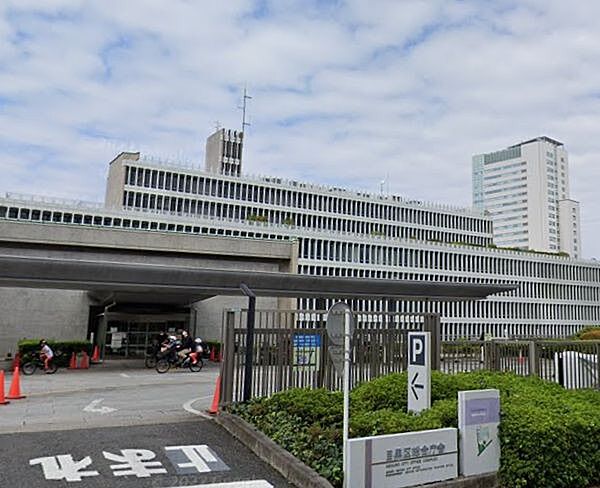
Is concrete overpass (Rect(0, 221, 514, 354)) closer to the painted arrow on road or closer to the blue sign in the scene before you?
Result: the blue sign

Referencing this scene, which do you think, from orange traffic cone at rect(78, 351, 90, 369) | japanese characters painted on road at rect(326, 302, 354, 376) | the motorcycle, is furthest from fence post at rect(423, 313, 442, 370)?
orange traffic cone at rect(78, 351, 90, 369)

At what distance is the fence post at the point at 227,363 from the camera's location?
1071 cm

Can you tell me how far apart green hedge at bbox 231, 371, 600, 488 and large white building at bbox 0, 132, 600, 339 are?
4227 cm

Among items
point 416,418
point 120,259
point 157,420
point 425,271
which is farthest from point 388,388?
point 425,271

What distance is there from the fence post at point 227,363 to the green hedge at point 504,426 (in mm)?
1354

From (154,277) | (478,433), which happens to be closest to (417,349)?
(478,433)

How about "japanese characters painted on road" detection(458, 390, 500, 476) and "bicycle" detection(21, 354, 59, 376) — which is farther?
"bicycle" detection(21, 354, 59, 376)

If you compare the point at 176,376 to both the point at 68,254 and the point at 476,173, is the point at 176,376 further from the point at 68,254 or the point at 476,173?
the point at 476,173

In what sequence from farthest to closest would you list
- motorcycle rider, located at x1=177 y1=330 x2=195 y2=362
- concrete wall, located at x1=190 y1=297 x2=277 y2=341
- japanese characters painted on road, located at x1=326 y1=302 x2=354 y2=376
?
concrete wall, located at x1=190 y1=297 x2=277 y2=341 < motorcycle rider, located at x1=177 y1=330 x2=195 y2=362 < japanese characters painted on road, located at x1=326 y1=302 x2=354 y2=376

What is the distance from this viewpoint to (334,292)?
1759 centimetres

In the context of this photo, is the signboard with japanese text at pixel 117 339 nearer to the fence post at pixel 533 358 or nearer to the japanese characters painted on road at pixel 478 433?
the fence post at pixel 533 358

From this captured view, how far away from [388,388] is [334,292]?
824cm

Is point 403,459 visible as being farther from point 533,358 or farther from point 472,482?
point 533,358

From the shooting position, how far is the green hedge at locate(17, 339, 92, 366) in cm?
2507
